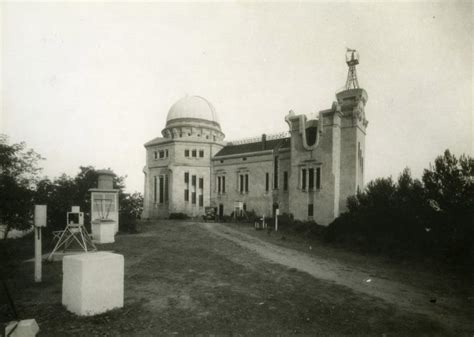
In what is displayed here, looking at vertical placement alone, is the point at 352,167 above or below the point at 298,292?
above

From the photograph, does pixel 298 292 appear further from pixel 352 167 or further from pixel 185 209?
pixel 185 209

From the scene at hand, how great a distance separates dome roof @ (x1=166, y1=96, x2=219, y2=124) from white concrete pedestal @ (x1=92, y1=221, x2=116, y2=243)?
28667 millimetres

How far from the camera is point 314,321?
21.4 feet

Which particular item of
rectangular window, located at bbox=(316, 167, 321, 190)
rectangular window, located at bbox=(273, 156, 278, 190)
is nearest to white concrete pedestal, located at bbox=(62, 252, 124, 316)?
rectangular window, located at bbox=(316, 167, 321, 190)

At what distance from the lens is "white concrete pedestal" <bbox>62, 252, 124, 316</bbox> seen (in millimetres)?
6484

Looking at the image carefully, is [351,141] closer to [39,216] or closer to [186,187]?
[186,187]

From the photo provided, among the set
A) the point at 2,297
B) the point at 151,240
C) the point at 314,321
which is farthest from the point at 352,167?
the point at 2,297

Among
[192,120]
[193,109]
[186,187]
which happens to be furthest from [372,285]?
[193,109]

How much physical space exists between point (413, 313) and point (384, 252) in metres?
11.9

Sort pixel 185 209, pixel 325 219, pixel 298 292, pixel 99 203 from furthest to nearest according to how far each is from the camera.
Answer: pixel 185 209 → pixel 325 219 → pixel 99 203 → pixel 298 292

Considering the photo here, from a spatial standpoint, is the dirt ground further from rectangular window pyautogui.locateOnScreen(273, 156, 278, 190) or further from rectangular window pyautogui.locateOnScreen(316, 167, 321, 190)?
rectangular window pyautogui.locateOnScreen(273, 156, 278, 190)

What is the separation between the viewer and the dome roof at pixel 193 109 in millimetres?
44281

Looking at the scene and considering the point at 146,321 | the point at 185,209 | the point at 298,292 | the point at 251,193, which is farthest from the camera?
the point at 185,209

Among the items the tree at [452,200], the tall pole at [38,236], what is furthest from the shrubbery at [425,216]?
the tall pole at [38,236]
